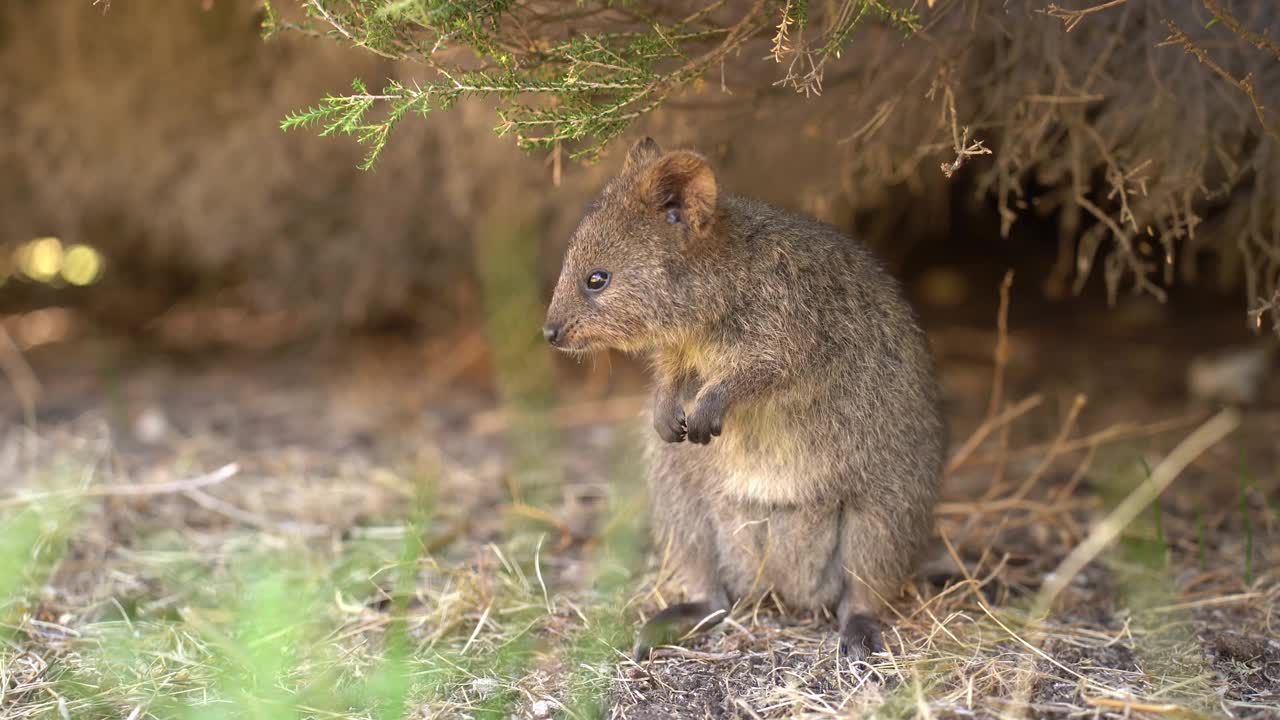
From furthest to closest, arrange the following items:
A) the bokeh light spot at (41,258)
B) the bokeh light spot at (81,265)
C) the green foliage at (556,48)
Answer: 1. the bokeh light spot at (81,265)
2. the bokeh light spot at (41,258)
3. the green foliage at (556,48)

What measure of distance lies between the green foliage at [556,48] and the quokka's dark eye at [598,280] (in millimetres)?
359

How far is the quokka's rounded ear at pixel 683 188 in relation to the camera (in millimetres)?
3318

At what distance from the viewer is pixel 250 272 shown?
8133 millimetres

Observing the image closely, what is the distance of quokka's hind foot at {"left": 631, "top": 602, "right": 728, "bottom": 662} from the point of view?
349 cm

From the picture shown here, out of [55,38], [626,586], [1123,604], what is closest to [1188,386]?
[1123,604]

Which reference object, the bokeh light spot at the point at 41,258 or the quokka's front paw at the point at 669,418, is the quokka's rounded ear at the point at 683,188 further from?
the bokeh light spot at the point at 41,258

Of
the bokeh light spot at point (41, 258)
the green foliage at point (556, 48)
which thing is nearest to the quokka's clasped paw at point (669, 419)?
the green foliage at point (556, 48)

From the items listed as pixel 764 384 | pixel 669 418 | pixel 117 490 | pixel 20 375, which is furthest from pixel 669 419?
pixel 20 375

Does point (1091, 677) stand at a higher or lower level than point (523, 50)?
lower

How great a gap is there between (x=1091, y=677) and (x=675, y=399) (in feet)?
4.52

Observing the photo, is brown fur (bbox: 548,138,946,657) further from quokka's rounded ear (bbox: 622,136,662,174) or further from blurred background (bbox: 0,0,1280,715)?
blurred background (bbox: 0,0,1280,715)

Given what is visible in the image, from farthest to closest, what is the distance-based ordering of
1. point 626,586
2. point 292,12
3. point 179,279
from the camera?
point 179,279
point 292,12
point 626,586

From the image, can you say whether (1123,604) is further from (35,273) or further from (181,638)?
(35,273)

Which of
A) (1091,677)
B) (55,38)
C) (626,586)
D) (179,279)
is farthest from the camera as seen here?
(179,279)
